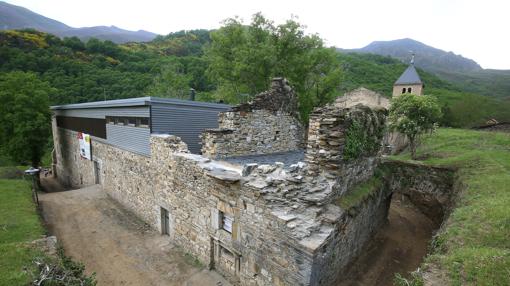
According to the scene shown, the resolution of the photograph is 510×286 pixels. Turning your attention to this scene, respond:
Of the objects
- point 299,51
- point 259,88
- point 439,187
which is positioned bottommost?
point 439,187

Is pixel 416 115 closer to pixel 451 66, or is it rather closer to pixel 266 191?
pixel 266 191

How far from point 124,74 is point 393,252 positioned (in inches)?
1805

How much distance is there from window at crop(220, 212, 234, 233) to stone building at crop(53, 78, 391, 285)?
0.03 metres

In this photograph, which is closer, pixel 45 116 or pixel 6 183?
pixel 6 183

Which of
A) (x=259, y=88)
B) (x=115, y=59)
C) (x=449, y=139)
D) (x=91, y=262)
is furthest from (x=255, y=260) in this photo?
(x=115, y=59)

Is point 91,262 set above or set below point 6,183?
below

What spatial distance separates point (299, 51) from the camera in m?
16.9

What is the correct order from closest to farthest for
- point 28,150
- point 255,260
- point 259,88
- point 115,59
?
point 255,260, point 259,88, point 28,150, point 115,59

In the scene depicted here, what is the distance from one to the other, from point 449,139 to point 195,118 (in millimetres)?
18721

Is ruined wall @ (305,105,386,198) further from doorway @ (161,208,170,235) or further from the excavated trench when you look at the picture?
doorway @ (161,208,170,235)

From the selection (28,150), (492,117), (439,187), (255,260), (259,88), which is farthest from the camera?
(492,117)

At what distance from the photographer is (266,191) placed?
564cm

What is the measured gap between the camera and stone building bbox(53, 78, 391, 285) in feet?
18.3

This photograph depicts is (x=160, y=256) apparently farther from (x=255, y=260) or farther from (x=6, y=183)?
(x=6, y=183)
